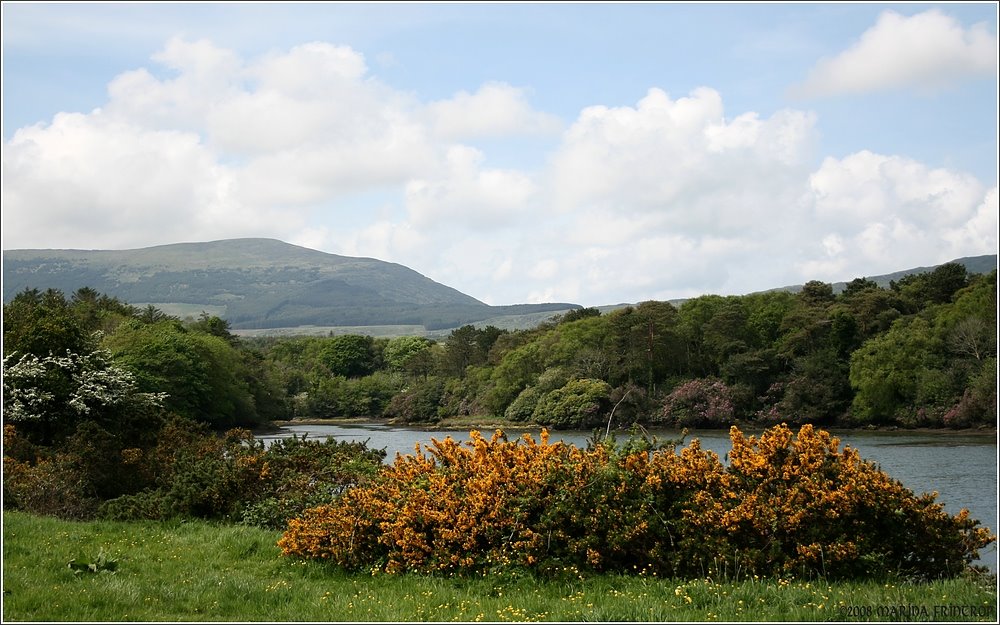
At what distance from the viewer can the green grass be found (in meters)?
7.02

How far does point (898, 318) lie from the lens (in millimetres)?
56375

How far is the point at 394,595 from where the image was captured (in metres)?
8.26

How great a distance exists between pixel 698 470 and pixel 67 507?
1062 cm

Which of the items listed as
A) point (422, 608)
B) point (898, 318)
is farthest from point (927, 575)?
point (898, 318)

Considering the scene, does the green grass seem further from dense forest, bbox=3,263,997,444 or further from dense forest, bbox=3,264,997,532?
dense forest, bbox=3,263,997,444

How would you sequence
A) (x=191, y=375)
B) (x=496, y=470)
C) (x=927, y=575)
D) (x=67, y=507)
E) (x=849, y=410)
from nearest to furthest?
(x=927, y=575)
(x=496, y=470)
(x=67, y=507)
(x=191, y=375)
(x=849, y=410)

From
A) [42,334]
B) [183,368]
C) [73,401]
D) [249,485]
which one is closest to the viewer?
[249,485]

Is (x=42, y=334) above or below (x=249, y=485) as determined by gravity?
above

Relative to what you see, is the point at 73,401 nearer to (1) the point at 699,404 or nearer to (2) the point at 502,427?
(2) the point at 502,427

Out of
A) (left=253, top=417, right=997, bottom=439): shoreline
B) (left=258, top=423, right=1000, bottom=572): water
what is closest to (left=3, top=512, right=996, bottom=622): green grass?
(left=258, top=423, right=1000, bottom=572): water

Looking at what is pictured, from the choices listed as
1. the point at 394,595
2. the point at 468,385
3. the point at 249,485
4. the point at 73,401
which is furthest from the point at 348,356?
the point at 394,595

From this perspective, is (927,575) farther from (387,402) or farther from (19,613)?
(387,402)

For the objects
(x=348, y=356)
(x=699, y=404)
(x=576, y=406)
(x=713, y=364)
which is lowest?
(x=576, y=406)

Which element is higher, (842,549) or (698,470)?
(698,470)
